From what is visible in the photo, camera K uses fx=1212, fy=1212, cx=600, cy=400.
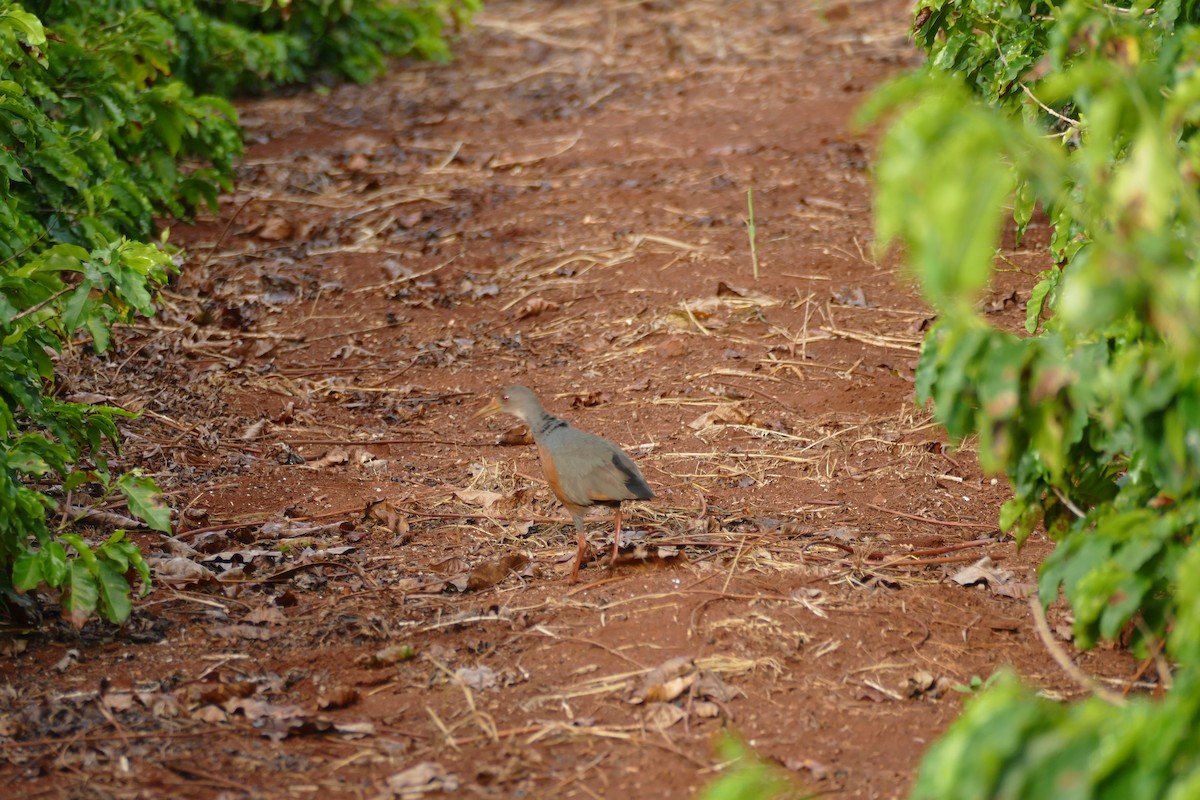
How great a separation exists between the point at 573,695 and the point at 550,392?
2677mm

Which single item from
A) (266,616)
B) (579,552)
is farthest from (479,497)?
(266,616)

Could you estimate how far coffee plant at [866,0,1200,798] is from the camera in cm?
181

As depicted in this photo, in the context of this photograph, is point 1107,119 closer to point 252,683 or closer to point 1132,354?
point 1132,354

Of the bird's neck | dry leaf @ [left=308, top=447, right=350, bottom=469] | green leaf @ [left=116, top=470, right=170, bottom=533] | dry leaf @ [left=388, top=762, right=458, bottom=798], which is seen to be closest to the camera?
dry leaf @ [left=388, top=762, right=458, bottom=798]

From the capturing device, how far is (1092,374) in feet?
7.77

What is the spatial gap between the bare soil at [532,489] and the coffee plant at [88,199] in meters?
0.37

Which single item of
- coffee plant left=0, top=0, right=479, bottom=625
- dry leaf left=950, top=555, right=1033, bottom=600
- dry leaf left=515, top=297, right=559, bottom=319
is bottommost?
dry leaf left=950, top=555, right=1033, bottom=600

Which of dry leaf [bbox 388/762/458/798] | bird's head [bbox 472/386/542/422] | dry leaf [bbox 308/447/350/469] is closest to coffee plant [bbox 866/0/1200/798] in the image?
dry leaf [bbox 388/762/458/798]

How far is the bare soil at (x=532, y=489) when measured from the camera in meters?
3.46

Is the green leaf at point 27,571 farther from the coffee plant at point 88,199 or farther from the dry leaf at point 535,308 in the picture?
the dry leaf at point 535,308

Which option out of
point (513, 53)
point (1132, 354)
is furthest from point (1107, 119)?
point (513, 53)

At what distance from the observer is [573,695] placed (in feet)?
12.0

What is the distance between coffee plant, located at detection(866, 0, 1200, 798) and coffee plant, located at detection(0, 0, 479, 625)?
251 centimetres

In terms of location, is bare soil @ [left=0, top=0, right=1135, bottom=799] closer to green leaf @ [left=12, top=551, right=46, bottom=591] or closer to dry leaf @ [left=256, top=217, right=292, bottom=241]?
dry leaf @ [left=256, top=217, right=292, bottom=241]
